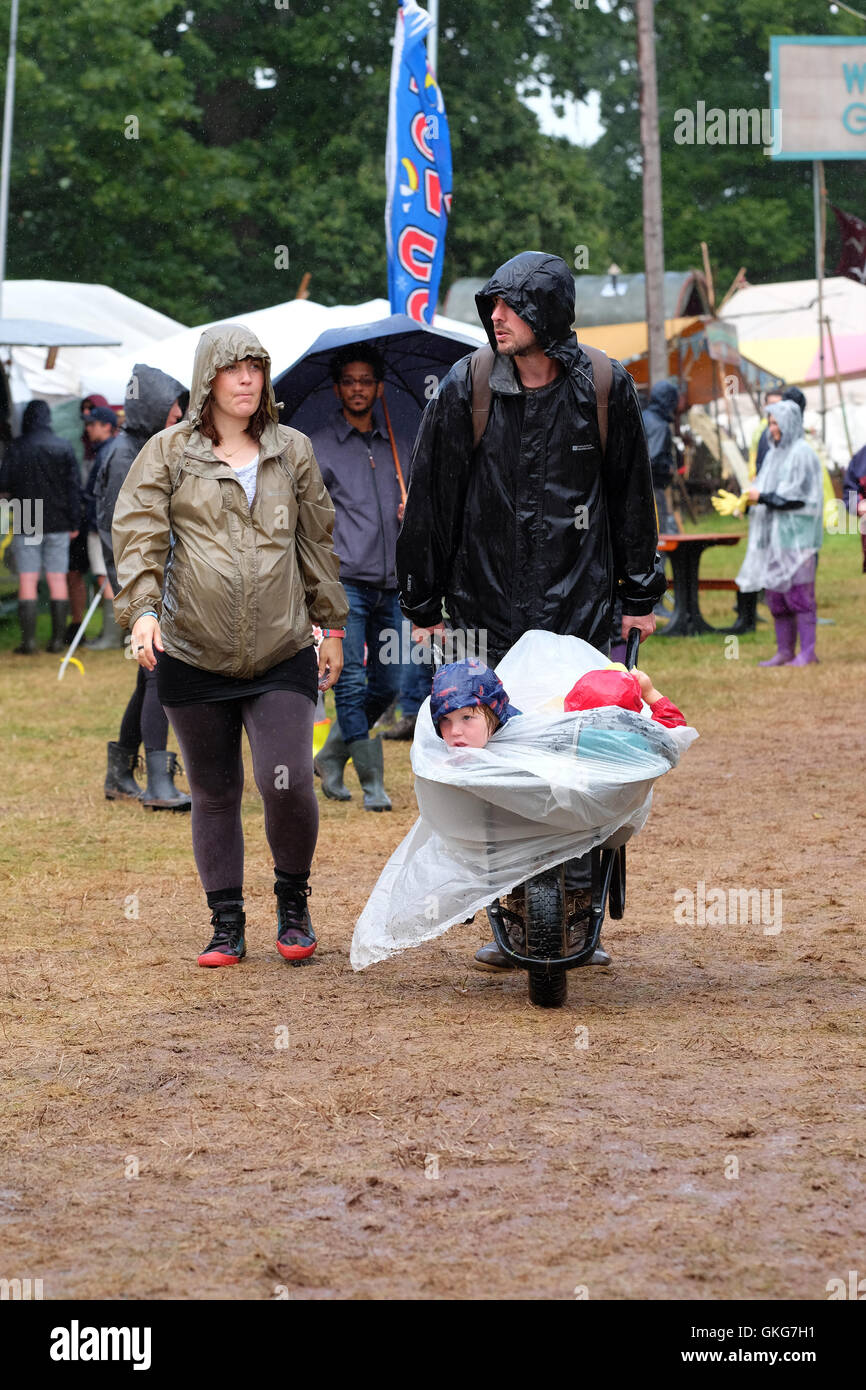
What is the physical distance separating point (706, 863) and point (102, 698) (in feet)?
22.6

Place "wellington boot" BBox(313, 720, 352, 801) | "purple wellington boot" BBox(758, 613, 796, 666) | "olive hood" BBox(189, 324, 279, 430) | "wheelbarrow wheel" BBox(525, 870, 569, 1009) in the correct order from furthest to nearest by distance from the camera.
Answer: "purple wellington boot" BBox(758, 613, 796, 666)
"wellington boot" BBox(313, 720, 352, 801)
"olive hood" BBox(189, 324, 279, 430)
"wheelbarrow wheel" BBox(525, 870, 569, 1009)

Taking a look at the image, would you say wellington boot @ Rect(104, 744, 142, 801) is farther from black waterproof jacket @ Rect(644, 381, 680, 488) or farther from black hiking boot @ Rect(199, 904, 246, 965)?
black waterproof jacket @ Rect(644, 381, 680, 488)

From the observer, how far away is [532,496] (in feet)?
16.8

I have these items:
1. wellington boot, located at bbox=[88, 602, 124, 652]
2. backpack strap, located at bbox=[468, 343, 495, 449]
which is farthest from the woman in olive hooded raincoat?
wellington boot, located at bbox=[88, 602, 124, 652]

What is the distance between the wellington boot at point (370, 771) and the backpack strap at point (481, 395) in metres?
3.60

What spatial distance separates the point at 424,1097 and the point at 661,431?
12732mm

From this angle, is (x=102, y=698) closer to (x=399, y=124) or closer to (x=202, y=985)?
(x=399, y=124)

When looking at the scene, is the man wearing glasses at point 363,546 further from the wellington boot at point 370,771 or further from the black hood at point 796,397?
the black hood at point 796,397

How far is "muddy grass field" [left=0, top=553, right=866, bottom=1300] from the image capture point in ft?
10.9

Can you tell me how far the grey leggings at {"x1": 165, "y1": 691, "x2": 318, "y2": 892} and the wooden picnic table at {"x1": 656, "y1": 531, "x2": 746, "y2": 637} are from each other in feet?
33.6

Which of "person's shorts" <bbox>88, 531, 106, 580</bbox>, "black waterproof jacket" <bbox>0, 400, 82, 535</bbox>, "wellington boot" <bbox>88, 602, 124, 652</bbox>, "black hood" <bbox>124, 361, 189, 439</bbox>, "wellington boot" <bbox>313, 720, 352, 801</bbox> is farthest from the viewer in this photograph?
"wellington boot" <bbox>88, 602, 124, 652</bbox>

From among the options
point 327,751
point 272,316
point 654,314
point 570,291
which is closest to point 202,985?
point 570,291

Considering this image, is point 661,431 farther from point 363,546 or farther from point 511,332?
point 511,332

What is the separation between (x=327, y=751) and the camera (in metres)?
8.98
